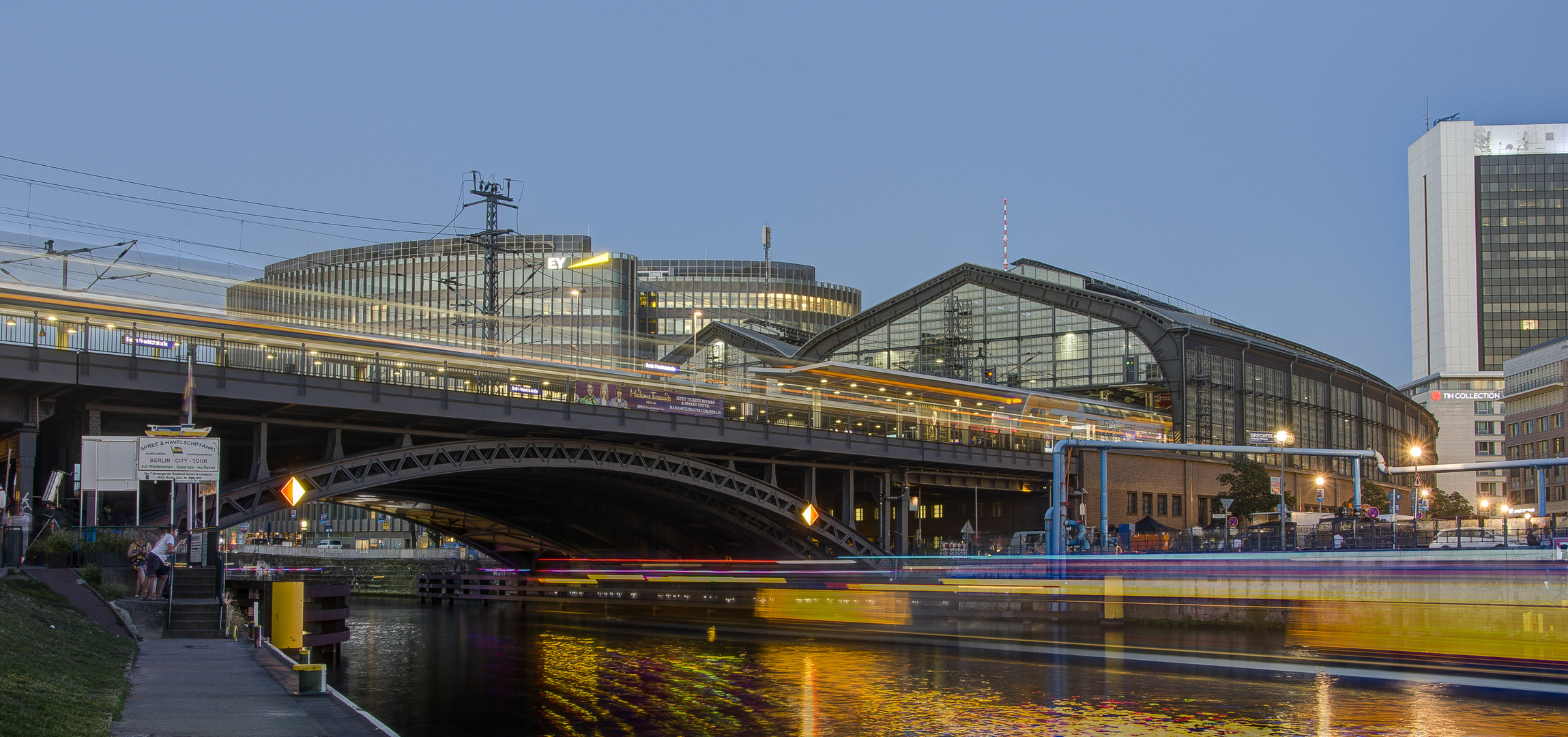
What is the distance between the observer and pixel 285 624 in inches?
1572

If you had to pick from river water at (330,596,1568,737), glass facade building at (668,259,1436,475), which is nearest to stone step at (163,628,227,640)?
river water at (330,596,1568,737)

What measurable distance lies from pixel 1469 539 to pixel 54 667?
47123mm

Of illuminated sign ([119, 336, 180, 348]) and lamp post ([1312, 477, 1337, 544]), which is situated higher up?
illuminated sign ([119, 336, 180, 348])

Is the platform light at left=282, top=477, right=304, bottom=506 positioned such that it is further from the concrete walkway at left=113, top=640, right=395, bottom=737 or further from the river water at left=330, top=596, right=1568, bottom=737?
the concrete walkway at left=113, top=640, right=395, bottom=737

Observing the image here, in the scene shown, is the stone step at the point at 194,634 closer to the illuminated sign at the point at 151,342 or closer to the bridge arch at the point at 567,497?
the bridge arch at the point at 567,497

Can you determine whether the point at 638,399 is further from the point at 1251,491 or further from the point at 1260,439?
the point at 1260,439

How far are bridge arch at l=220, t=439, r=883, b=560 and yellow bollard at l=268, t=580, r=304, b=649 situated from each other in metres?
5.09

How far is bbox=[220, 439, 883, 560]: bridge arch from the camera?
5081 cm

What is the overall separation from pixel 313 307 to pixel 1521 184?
166 m

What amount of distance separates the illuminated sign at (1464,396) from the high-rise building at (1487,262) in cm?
14

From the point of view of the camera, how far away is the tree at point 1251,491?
288 feet

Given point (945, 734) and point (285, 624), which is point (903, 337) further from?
point (945, 734)

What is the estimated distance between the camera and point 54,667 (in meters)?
19.9

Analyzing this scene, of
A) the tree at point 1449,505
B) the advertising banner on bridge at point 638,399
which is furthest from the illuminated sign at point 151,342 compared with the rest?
the tree at point 1449,505
